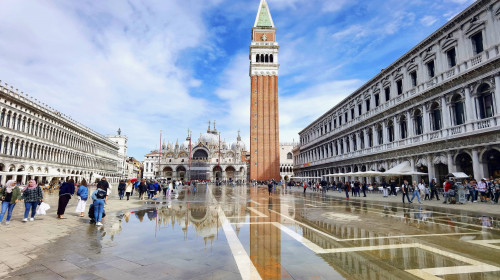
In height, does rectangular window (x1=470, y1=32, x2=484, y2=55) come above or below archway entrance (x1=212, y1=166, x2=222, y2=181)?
above

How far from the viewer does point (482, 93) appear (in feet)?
63.2

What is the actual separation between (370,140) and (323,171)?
52.6 feet

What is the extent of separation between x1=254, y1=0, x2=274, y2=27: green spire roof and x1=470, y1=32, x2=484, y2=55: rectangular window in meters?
58.1

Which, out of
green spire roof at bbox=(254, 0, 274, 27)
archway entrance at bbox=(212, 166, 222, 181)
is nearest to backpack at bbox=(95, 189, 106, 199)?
green spire roof at bbox=(254, 0, 274, 27)

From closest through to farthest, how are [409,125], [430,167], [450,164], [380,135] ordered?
[450,164], [430,167], [409,125], [380,135]

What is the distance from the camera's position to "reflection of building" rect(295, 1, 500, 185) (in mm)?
18703

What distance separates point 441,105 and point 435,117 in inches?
65.6

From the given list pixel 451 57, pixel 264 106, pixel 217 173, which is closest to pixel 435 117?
pixel 451 57

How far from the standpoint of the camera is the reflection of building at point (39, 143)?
116ft

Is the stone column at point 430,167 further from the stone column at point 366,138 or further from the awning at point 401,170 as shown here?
the stone column at point 366,138

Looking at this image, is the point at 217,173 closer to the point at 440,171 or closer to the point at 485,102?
the point at 440,171

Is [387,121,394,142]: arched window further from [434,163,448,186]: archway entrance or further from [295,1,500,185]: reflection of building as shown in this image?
[434,163,448,186]: archway entrance

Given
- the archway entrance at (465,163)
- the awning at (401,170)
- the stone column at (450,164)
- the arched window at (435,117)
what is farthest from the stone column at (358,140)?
the archway entrance at (465,163)

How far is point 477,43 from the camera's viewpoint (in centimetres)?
2005
